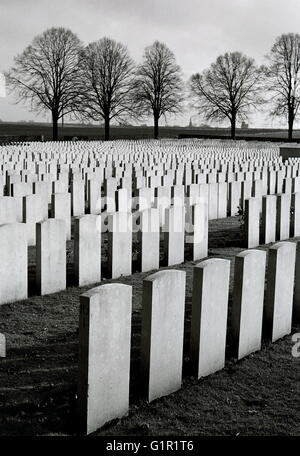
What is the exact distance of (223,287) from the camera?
4.00m

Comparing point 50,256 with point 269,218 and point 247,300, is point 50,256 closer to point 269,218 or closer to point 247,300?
point 247,300

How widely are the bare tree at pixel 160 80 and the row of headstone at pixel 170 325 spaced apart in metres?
48.6

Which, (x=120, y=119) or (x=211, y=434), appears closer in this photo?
(x=211, y=434)

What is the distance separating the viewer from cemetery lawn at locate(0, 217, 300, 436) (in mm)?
3332

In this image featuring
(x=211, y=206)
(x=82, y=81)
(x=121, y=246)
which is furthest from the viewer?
(x=82, y=81)

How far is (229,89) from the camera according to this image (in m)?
53.0

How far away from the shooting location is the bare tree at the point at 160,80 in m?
52.4

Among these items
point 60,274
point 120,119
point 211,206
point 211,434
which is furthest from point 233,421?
point 120,119

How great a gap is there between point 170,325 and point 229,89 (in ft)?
169

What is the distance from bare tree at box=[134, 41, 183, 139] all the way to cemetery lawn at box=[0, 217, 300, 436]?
48797 millimetres

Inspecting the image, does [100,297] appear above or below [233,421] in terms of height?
above
